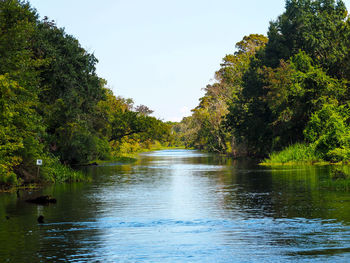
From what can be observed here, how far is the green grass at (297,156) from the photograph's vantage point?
182 ft

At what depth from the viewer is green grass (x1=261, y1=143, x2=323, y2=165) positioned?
2190 inches

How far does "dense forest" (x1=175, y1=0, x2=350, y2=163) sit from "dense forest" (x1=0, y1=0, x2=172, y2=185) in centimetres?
2050

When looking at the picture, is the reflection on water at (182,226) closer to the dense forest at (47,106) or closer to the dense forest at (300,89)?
the dense forest at (47,106)

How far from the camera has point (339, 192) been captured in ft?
92.9

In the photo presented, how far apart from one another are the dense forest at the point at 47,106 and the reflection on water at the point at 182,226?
3678mm

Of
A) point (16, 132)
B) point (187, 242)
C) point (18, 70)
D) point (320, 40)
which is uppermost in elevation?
point (320, 40)

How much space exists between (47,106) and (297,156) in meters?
27.3

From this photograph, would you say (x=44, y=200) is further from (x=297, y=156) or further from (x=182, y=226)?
(x=297, y=156)

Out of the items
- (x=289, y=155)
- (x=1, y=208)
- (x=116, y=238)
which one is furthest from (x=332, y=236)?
(x=289, y=155)

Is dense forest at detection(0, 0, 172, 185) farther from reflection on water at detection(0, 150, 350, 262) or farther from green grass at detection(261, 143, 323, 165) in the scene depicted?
green grass at detection(261, 143, 323, 165)

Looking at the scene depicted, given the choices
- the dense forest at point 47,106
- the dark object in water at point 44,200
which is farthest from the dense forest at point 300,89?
the dark object in water at point 44,200

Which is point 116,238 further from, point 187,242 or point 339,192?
point 339,192

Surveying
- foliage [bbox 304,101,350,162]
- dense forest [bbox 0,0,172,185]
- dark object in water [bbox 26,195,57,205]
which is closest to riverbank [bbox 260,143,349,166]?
foliage [bbox 304,101,350,162]

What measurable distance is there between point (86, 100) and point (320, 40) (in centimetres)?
2809
